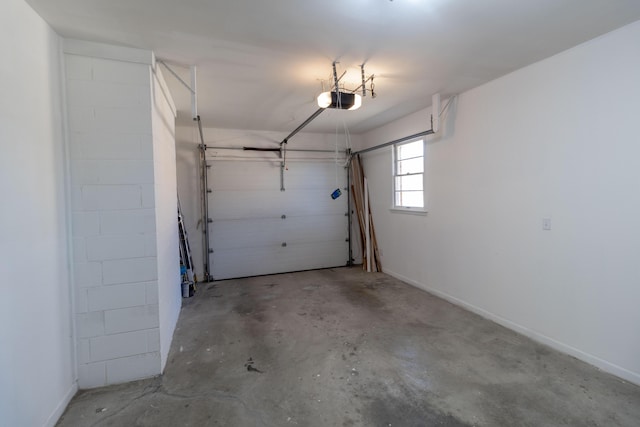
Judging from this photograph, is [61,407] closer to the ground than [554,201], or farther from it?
closer to the ground

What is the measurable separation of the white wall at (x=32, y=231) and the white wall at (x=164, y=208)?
1.86ft

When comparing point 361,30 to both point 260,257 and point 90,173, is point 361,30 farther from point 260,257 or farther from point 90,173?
point 260,257

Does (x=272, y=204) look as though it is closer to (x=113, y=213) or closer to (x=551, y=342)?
(x=113, y=213)

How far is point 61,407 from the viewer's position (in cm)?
190

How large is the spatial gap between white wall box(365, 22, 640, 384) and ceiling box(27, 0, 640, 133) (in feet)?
0.98

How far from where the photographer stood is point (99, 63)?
217cm

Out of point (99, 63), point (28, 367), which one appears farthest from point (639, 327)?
point (99, 63)

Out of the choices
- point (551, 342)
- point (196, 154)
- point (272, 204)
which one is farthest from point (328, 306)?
point (196, 154)

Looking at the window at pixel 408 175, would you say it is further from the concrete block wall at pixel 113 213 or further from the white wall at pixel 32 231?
the white wall at pixel 32 231

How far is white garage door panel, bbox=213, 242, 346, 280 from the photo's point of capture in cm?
513

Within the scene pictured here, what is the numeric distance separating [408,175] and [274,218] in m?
2.40

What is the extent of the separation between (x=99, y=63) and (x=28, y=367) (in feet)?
6.51

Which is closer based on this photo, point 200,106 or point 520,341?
point 520,341

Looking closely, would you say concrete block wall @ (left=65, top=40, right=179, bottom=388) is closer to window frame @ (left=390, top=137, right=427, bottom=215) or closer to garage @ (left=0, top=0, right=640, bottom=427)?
garage @ (left=0, top=0, right=640, bottom=427)
